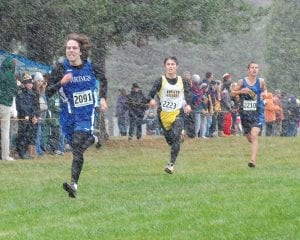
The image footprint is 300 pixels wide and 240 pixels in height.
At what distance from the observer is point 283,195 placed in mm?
12211

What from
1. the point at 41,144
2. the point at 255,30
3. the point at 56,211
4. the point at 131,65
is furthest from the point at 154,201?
the point at 255,30

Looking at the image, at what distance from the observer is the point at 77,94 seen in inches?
505

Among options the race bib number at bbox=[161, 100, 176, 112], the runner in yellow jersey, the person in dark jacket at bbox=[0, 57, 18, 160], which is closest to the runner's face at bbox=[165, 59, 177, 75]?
the runner in yellow jersey

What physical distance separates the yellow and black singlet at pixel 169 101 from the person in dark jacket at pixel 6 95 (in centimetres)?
394

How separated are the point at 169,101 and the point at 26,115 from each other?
17.0 ft

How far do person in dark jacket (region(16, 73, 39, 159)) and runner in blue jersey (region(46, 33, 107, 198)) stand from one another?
797 cm

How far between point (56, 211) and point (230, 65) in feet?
173

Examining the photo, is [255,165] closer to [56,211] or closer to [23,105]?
[23,105]

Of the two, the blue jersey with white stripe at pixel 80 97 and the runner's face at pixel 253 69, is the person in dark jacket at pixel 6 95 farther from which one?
the blue jersey with white stripe at pixel 80 97

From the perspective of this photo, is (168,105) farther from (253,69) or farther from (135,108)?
(135,108)

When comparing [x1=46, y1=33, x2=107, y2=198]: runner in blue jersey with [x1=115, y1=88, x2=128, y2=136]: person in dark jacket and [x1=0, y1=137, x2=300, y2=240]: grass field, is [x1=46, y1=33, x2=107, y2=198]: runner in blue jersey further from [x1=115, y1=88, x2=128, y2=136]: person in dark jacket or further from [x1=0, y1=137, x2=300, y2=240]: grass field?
[x1=115, y1=88, x2=128, y2=136]: person in dark jacket

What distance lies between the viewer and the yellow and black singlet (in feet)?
54.9

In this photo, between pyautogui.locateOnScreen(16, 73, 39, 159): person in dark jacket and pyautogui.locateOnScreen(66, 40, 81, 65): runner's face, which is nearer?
pyautogui.locateOnScreen(66, 40, 81, 65): runner's face

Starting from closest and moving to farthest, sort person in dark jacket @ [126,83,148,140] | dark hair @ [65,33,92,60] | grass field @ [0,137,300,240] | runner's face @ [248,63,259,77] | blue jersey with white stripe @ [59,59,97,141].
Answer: grass field @ [0,137,300,240] → dark hair @ [65,33,92,60] → blue jersey with white stripe @ [59,59,97,141] → runner's face @ [248,63,259,77] → person in dark jacket @ [126,83,148,140]
